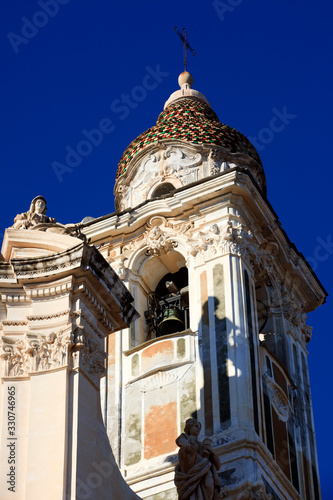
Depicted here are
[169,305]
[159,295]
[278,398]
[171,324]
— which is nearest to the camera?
[278,398]

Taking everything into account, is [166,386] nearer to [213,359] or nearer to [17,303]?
[213,359]

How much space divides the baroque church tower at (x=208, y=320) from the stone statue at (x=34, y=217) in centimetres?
468

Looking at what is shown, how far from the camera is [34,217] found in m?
22.8

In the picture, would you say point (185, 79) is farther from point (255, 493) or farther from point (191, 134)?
point (255, 493)

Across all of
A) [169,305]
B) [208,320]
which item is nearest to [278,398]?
[208,320]

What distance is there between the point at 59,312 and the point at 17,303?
2.35 ft

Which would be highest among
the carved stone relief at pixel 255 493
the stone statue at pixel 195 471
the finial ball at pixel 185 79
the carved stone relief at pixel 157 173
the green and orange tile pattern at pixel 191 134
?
Result: the finial ball at pixel 185 79

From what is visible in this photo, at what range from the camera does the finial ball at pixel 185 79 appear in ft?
114

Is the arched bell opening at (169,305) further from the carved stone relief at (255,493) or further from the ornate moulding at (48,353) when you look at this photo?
the ornate moulding at (48,353)

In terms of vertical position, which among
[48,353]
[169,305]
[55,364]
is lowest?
[55,364]

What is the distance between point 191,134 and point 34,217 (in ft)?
29.4

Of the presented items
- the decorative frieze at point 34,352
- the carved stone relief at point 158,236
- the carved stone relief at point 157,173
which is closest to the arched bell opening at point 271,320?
the carved stone relief at point 158,236

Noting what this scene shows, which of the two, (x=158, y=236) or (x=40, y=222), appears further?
(x=158, y=236)

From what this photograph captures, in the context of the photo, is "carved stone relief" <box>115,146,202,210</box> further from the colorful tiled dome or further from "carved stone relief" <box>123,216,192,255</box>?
"carved stone relief" <box>123,216,192,255</box>
